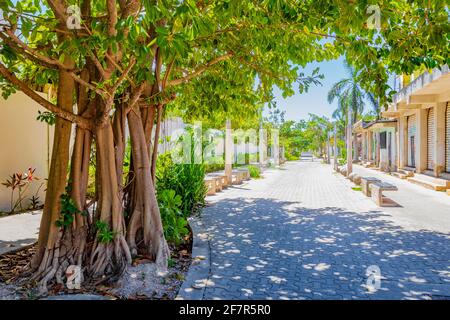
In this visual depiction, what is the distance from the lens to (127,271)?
172 inches

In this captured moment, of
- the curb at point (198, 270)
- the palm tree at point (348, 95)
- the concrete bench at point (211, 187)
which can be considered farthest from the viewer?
the palm tree at point (348, 95)

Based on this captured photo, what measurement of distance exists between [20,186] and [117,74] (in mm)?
5202

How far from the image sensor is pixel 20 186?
8.59 meters

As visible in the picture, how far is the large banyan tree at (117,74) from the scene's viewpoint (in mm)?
3848

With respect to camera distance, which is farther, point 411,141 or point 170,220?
point 411,141

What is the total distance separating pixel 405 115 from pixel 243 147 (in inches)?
496

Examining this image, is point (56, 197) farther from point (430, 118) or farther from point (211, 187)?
point (430, 118)

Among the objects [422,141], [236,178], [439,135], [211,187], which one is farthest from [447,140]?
[211,187]

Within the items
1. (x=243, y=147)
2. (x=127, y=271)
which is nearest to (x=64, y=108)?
(x=127, y=271)

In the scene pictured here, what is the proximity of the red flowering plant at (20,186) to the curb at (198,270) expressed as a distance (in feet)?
14.9

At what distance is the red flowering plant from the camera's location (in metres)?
8.47
